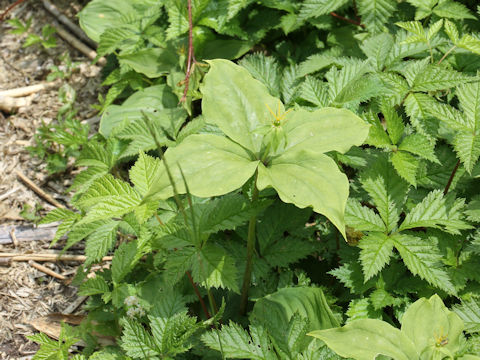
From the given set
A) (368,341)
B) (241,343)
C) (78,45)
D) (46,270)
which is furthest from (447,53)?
(78,45)

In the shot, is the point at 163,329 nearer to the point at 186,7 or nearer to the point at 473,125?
the point at 473,125

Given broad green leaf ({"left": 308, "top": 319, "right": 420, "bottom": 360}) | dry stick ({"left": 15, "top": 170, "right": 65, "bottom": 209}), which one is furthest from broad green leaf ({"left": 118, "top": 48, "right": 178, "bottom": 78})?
broad green leaf ({"left": 308, "top": 319, "right": 420, "bottom": 360})

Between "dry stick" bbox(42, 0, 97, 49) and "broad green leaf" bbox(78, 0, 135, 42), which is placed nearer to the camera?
"broad green leaf" bbox(78, 0, 135, 42)

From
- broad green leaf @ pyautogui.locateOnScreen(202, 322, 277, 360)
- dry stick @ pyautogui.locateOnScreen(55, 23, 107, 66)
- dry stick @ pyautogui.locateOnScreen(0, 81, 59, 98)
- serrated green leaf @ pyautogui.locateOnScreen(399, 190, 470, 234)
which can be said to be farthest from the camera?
dry stick @ pyautogui.locateOnScreen(55, 23, 107, 66)

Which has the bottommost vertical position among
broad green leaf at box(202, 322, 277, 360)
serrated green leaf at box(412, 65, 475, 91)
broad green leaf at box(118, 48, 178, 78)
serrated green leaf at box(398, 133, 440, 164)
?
broad green leaf at box(202, 322, 277, 360)

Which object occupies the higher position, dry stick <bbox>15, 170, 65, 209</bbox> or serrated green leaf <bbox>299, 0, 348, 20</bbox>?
serrated green leaf <bbox>299, 0, 348, 20</bbox>

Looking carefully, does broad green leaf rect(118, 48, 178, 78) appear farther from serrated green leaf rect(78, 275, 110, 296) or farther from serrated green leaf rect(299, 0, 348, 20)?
serrated green leaf rect(78, 275, 110, 296)

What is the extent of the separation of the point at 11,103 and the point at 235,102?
240 cm

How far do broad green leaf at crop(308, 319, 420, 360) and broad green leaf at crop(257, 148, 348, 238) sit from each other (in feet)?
1.37

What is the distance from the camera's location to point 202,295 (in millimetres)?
2215

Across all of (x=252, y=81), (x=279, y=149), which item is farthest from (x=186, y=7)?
(x=279, y=149)

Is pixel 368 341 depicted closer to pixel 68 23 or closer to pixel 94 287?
pixel 94 287

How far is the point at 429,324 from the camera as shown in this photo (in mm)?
1588

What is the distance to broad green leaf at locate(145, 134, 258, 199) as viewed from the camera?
150cm
